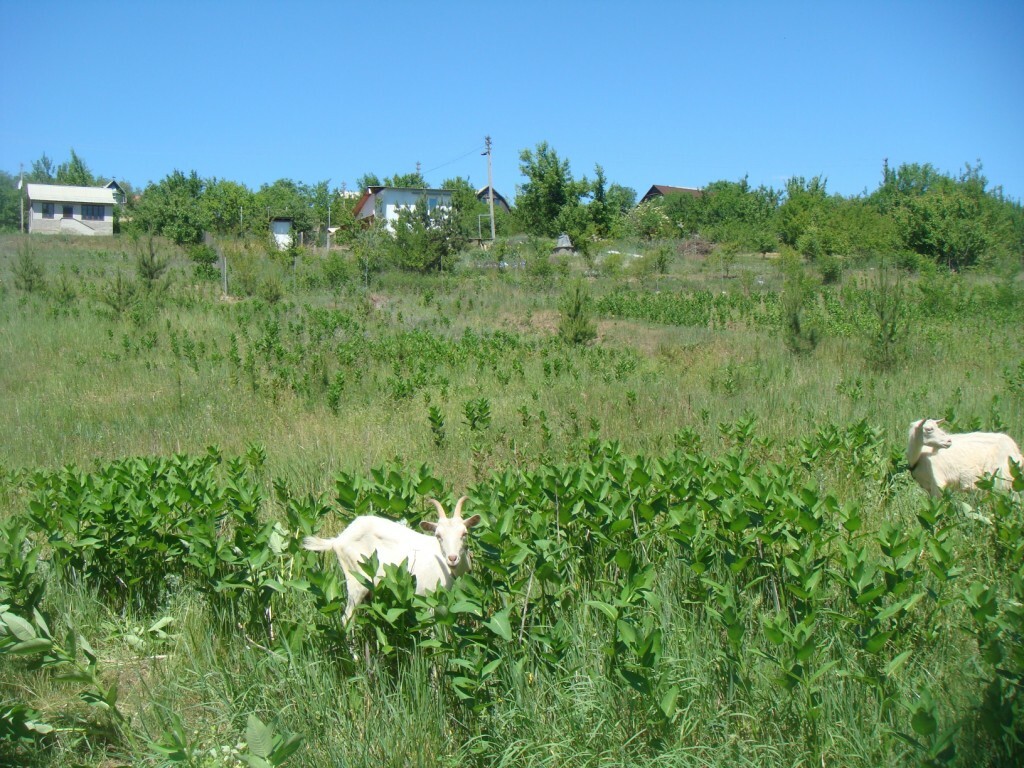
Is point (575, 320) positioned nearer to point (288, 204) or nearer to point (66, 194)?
point (288, 204)

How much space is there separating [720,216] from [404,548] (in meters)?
57.4

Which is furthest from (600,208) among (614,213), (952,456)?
(952,456)

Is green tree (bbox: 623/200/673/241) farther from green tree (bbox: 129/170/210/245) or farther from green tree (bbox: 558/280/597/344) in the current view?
green tree (bbox: 558/280/597/344)

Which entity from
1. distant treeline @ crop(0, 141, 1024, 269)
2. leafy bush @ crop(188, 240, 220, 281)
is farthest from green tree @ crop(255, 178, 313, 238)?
leafy bush @ crop(188, 240, 220, 281)

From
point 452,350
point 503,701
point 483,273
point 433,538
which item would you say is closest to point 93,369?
point 452,350

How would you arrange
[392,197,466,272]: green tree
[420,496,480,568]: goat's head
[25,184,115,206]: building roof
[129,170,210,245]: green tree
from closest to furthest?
[420,496,480,568]: goat's head < [392,197,466,272]: green tree < [129,170,210,245]: green tree < [25,184,115,206]: building roof

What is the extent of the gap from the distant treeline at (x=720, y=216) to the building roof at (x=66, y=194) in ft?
17.5

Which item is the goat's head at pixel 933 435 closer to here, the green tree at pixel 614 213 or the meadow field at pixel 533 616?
the meadow field at pixel 533 616

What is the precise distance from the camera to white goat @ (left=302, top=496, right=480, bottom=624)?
11.7ft

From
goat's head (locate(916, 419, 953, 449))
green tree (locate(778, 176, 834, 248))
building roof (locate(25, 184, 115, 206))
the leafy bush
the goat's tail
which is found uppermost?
building roof (locate(25, 184, 115, 206))

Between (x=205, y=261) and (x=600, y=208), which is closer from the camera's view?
(x=205, y=261)

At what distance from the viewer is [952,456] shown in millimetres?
5695

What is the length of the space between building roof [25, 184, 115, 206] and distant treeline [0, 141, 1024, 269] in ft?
17.5

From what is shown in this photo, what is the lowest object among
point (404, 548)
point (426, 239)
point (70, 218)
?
point (404, 548)
